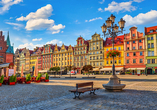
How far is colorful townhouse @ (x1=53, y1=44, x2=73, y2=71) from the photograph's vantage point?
71.5 metres

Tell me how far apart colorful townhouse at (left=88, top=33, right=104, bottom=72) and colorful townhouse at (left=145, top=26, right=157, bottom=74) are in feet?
53.8

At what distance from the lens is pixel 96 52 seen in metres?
62.0

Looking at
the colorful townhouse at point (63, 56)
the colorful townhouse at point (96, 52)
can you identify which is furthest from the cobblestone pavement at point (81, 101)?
the colorful townhouse at point (63, 56)

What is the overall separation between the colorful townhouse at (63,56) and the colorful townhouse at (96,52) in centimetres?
1126

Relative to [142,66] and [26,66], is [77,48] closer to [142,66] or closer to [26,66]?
[142,66]

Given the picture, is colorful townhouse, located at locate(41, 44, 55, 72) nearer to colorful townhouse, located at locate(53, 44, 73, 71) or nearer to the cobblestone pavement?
colorful townhouse, located at locate(53, 44, 73, 71)

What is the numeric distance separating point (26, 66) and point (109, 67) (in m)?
52.3

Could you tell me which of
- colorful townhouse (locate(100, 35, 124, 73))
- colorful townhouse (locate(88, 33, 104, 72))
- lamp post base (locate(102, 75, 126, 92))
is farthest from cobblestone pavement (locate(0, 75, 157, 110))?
colorful townhouse (locate(88, 33, 104, 72))

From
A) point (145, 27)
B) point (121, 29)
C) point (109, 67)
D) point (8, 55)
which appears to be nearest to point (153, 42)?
point (145, 27)

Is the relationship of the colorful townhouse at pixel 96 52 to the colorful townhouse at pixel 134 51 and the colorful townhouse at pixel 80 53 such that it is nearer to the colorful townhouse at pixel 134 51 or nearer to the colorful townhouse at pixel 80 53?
the colorful townhouse at pixel 80 53

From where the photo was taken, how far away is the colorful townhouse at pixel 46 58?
3098 inches

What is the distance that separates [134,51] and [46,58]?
45.1 meters

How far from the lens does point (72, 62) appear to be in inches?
2758

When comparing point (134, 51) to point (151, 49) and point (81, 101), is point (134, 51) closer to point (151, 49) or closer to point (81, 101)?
point (151, 49)
